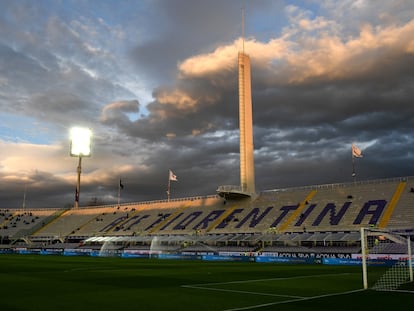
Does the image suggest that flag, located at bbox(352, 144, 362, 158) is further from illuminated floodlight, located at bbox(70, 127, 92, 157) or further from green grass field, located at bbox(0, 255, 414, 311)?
illuminated floodlight, located at bbox(70, 127, 92, 157)

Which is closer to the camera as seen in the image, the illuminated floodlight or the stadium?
the stadium

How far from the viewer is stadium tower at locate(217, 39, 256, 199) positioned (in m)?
83.7

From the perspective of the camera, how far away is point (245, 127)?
274 ft

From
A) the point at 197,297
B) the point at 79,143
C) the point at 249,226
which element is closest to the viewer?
the point at 197,297

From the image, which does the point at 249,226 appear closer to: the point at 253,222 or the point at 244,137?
the point at 253,222

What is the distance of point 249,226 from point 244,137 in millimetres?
18227

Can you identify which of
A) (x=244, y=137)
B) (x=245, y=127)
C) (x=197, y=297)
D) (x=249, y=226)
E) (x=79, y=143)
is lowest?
(x=197, y=297)

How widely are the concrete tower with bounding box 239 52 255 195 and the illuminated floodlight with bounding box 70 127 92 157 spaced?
4414 cm

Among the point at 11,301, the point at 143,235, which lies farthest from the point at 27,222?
the point at 11,301

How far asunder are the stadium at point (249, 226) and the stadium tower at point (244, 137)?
199 mm

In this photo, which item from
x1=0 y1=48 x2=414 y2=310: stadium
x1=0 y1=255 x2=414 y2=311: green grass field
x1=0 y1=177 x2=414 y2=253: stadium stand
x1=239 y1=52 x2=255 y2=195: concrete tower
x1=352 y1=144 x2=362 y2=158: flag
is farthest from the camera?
x1=239 y1=52 x2=255 y2=195: concrete tower

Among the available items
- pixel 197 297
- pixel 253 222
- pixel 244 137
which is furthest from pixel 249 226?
pixel 197 297

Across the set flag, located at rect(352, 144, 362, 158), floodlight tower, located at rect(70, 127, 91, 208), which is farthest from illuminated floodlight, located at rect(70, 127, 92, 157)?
flag, located at rect(352, 144, 362, 158)

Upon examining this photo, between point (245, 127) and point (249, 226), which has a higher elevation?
point (245, 127)
